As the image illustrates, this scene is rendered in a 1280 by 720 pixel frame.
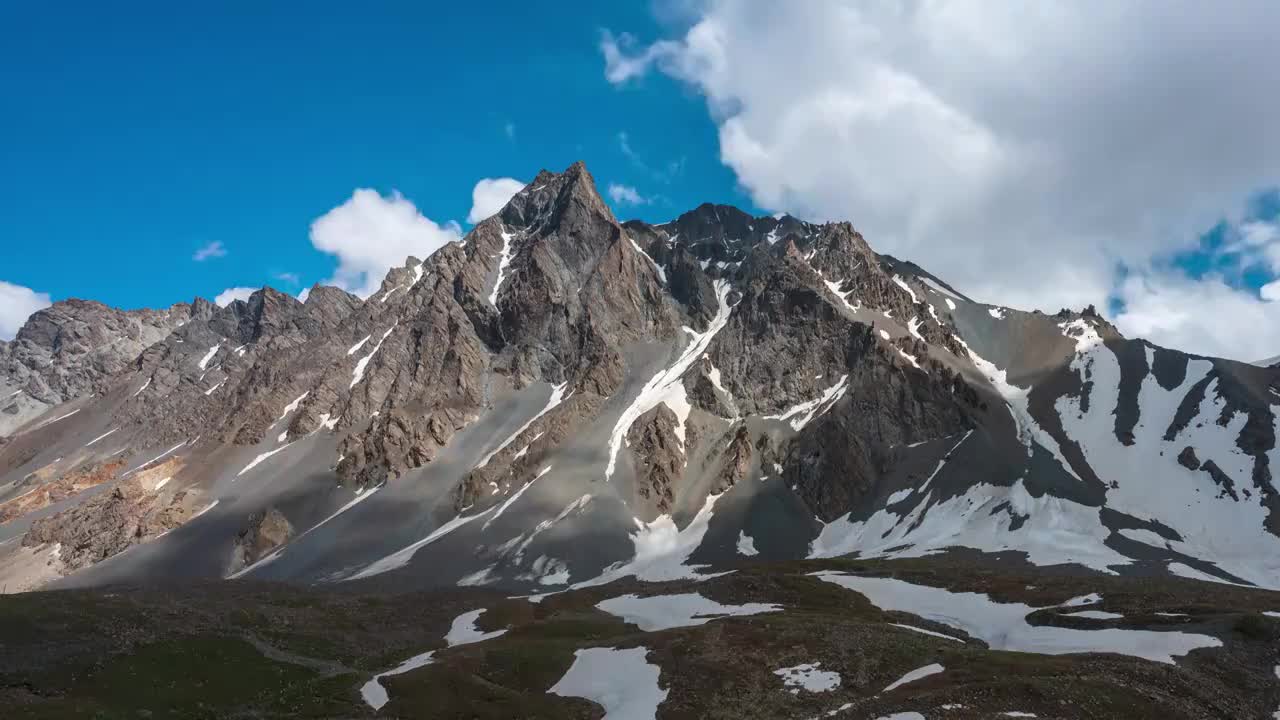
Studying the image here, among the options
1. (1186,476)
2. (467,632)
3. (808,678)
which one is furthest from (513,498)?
(1186,476)

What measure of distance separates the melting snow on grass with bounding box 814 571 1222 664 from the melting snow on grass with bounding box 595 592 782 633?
16.2 meters

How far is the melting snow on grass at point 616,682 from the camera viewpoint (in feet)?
152

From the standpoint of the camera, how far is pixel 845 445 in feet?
603

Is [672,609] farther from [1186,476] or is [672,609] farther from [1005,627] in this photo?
[1186,476]

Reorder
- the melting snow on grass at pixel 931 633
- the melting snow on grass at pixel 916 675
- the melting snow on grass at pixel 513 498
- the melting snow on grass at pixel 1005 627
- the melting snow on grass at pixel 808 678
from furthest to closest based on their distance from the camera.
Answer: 1. the melting snow on grass at pixel 513 498
2. the melting snow on grass at pixel 931 633
3. the melting snow on grass at pixel 1005 627
4. the melting snow on grass at pixel 808 678
5. the melting snow on grass at pixel 916 675

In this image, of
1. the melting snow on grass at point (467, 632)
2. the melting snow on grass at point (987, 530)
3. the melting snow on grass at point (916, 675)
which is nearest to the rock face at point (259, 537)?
the melting snow on grass at point (467, 632)

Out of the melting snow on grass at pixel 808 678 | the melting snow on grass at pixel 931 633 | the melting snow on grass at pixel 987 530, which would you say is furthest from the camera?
the melting snow on grass at pixel 987 530

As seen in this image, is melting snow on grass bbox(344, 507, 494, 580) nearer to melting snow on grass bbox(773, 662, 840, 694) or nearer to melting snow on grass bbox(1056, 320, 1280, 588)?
melting snow on grass bbox(773, 662, 840, 694)

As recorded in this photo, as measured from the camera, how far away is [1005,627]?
6581 centimetres

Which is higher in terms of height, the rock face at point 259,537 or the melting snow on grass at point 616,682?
the rock face at point 259,537

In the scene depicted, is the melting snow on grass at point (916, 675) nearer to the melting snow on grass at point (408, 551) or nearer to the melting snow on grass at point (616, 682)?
the melting snow on grass at point (616, 682)

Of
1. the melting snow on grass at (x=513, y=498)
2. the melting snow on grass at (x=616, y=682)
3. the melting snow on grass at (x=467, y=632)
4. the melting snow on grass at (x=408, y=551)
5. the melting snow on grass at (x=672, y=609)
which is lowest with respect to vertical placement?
the melting snow on grass at (x=616, y=682)

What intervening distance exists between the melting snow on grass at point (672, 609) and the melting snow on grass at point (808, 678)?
19666mm

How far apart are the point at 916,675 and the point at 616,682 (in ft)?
69.1
